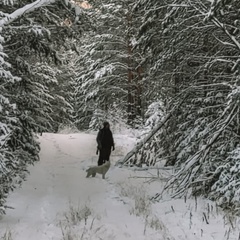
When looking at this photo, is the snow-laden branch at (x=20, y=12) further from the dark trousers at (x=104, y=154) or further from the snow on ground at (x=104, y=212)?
the dark trousers at (x=104, y=154)

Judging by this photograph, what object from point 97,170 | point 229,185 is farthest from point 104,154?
point 229,185

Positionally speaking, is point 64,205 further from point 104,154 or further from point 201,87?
point 104,154

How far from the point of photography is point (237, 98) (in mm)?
7719

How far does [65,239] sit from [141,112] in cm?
1969

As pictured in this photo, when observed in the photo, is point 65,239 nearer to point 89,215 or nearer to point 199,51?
point 89,215

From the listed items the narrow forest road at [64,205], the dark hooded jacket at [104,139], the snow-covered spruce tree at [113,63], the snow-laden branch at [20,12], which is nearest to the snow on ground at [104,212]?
the narrow forest road at [64,205]

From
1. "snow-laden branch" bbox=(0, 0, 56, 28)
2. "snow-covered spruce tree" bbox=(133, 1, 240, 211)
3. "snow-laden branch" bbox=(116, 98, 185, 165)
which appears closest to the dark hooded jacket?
"snow-laden branch" bbox=(116, 98, 185, 165)

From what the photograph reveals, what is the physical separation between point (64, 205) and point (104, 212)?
1.09 metres

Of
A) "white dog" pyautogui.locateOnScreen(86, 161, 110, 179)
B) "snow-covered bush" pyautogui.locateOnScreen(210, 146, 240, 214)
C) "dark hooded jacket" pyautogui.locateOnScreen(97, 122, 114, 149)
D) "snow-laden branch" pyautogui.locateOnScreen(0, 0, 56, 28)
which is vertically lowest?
"white dog" pyautogui.locateOnScreen(86, 161, 110, 179)

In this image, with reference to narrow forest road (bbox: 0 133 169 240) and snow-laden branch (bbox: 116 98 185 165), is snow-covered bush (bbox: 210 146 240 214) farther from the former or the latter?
snow-laden branch (bbox: 116 98 185 165)

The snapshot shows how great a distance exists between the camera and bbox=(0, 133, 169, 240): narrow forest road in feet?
21.1

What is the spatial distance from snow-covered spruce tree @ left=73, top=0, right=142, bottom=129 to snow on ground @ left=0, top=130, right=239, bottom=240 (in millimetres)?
12101

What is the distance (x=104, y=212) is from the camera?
7.83 meters

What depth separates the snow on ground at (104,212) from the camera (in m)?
6.36
